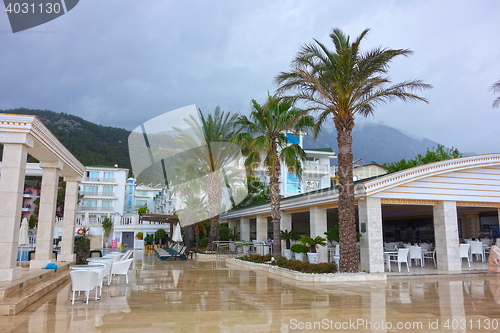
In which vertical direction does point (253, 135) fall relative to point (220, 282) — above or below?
above

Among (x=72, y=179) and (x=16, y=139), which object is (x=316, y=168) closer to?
(x=72, y=179)

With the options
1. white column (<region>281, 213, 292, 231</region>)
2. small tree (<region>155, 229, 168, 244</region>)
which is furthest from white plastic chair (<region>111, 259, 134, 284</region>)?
small tree (<region>155, 229, 168, 244</region>)

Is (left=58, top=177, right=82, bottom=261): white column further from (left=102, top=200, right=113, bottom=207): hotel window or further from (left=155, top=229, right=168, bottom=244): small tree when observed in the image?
(left=102, top=200, right=113, bottom=207): hotel window

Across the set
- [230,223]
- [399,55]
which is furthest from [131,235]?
[399,55]

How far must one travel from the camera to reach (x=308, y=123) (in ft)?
50.0

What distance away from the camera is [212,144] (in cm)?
2308

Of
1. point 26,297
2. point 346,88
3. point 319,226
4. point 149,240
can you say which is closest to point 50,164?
point 26,297

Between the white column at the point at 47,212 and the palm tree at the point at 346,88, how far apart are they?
9.02 m

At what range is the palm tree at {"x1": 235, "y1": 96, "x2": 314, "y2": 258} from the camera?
50.3 feet

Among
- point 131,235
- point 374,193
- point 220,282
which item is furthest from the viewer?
point 131,235

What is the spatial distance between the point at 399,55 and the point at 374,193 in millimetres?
4819

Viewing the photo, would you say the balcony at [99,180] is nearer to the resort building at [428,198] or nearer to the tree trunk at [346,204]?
the resort building at [428,198]

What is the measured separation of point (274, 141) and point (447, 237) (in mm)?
8106

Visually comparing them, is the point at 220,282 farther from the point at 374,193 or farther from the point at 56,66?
the point at 56,66
